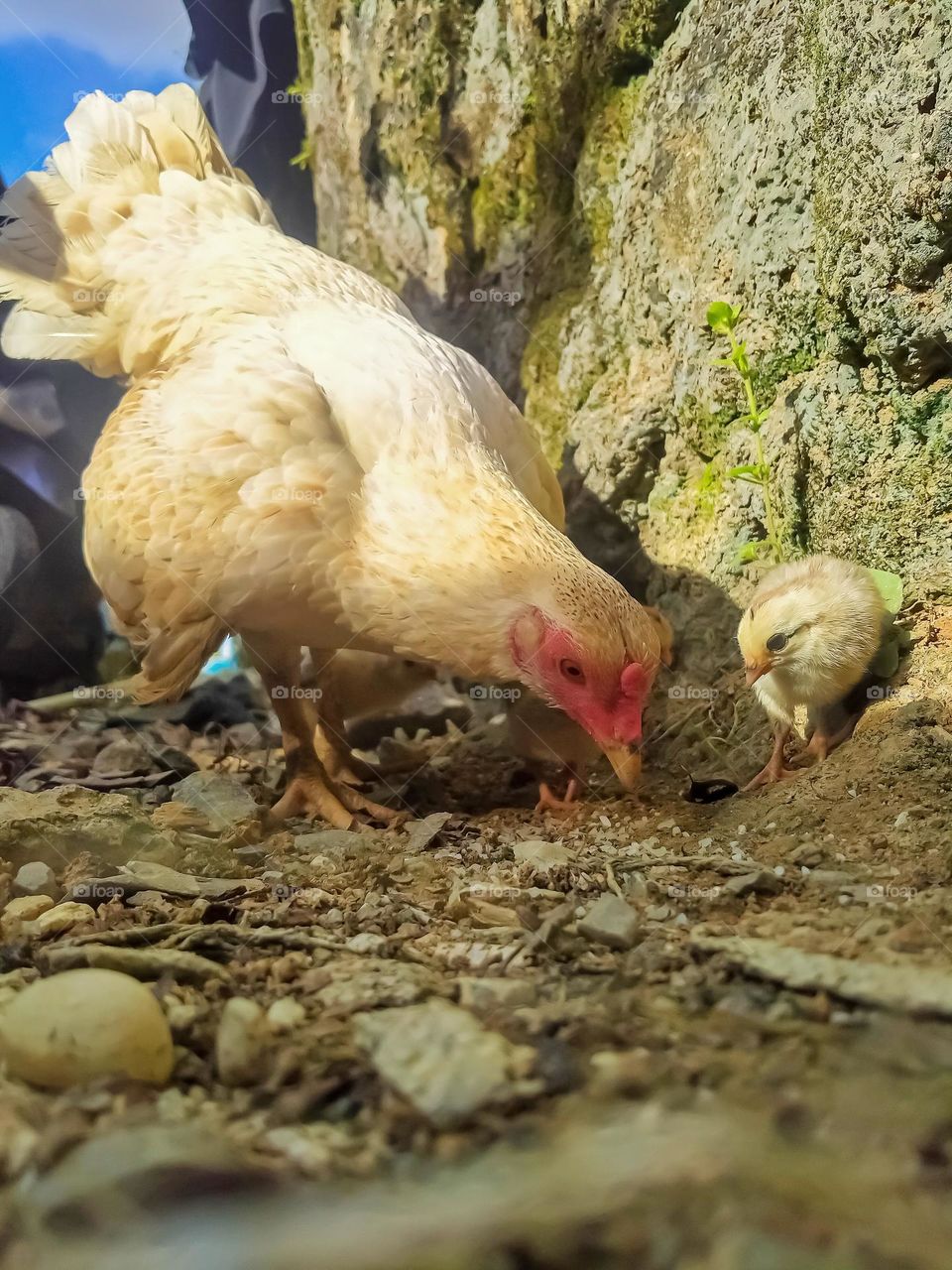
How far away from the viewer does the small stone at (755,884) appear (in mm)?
1293

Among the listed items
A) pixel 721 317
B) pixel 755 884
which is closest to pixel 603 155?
pixel 721 317

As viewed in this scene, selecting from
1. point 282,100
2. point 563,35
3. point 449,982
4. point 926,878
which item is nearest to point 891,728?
point 926,878

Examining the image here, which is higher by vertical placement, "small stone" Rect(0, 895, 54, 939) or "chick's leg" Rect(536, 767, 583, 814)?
"chick's leg" Rect(536, 767, 583, 814)

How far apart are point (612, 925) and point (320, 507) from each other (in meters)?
1.17

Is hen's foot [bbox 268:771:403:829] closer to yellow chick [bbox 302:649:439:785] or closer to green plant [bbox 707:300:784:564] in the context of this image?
yellow chick [bbox 302:649:439:785]

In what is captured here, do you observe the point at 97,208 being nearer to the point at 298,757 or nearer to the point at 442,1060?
the point at 298,757

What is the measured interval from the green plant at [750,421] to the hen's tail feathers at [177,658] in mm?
1342

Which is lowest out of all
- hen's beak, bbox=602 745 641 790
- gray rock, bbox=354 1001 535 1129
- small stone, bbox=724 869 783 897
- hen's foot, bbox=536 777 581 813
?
gray rock, bbox=354 1001 535 1129

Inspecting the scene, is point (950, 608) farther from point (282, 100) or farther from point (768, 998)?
point (282, 100)

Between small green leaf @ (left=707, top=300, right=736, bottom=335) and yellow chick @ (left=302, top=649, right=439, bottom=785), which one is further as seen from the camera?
yellow chick @ (left=302, top=649, right=439, bottom=785)

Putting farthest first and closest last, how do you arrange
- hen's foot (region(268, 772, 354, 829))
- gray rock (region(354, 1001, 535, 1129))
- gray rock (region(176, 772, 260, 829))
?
hen's foot (region(268, 772, 354, 829)), gray rock (region(176, 772, 260, 829)), gray rock (region(354, 1001, 535, 1129))

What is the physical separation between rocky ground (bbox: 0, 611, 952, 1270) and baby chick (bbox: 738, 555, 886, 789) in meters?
0.10

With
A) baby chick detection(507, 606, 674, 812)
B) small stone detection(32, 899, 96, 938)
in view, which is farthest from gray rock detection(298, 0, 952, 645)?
small stone detection(32, 899, 96, 938)

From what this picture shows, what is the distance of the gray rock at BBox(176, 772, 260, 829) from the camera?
2.03 metres
